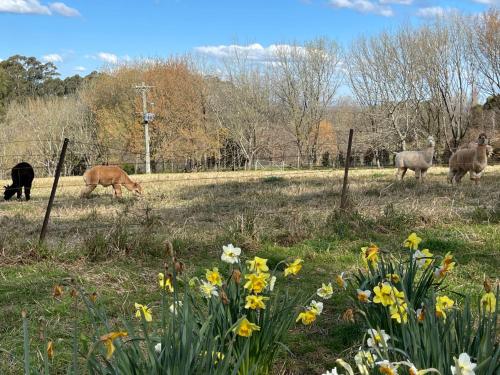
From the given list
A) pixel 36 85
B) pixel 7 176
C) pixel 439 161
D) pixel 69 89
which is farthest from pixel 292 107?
pixel 36 85

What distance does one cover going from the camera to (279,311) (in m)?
2.87

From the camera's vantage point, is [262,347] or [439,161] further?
[439,161]

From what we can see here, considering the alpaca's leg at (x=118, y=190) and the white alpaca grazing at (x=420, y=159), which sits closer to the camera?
the alpaca's leg at (x=118, y=190)

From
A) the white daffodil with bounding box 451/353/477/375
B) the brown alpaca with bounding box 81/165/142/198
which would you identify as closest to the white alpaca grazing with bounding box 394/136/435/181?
the brown alpaca with bounding box 81/165/142/198

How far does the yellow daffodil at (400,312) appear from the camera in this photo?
2.31 metres

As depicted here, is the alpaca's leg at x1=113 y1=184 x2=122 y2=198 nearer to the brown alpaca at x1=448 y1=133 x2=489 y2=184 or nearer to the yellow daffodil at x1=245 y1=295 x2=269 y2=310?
the brown alpaca at x1=448 y1=133 x2=489 y2=184

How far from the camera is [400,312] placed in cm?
229

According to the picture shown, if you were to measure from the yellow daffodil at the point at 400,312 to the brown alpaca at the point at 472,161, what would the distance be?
40.7 ft

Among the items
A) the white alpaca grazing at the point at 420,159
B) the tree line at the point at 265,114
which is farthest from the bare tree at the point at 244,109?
the white alpaca grazing at the point at 420,159

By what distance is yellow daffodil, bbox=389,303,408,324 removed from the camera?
7.57ft

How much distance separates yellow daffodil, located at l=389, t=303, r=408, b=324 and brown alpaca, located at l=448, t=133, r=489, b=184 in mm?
12399

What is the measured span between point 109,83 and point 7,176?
13.4 m

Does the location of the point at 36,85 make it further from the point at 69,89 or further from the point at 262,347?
the point at 262,347

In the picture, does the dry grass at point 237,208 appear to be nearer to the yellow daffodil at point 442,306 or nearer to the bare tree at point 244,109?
the yellow daffodil at point 442,306
